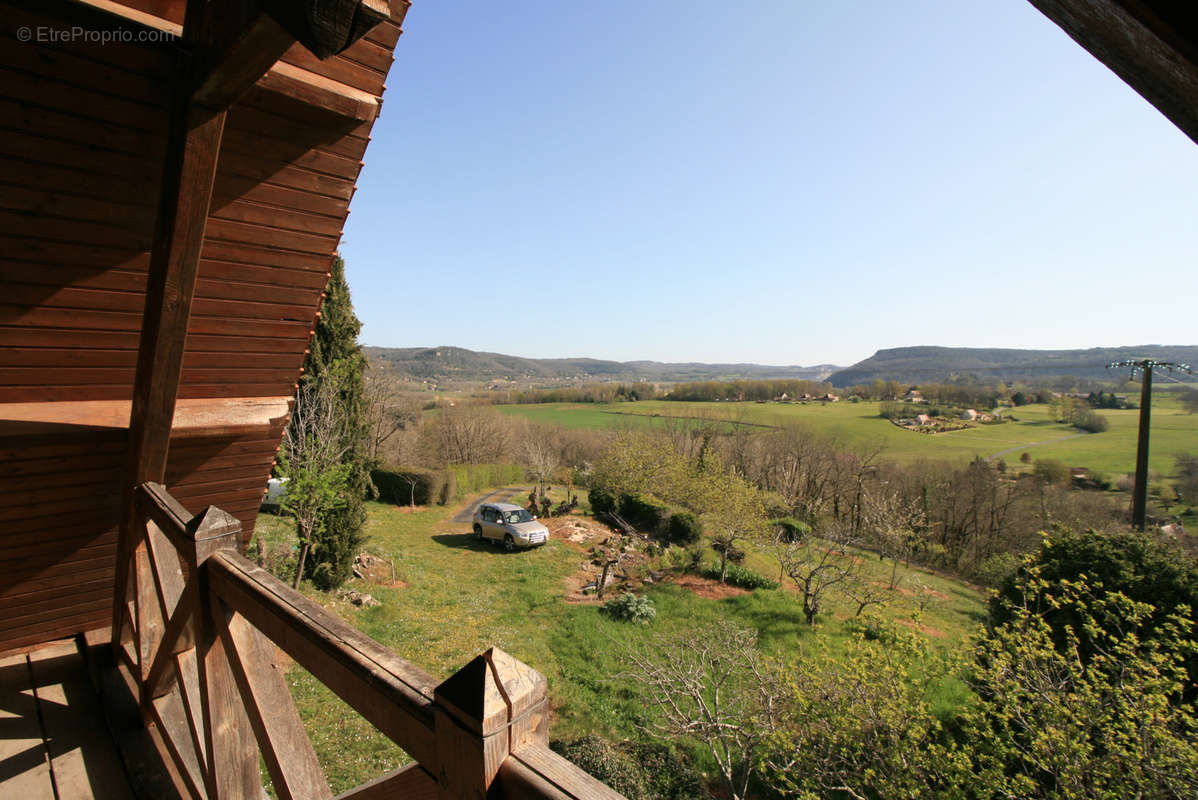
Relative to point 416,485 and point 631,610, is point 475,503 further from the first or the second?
point 631,610

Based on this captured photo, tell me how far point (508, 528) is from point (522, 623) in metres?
5.54

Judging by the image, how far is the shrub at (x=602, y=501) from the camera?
22.4 m

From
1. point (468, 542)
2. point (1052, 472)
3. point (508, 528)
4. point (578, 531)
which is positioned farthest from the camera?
point (1052, 472)

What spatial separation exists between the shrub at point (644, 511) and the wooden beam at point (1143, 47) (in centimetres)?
1969

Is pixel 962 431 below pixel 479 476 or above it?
above

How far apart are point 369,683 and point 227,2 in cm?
168

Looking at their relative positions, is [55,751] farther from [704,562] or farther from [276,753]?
[704,562]

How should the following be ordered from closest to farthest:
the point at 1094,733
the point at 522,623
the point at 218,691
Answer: the point at 218,691, the point at 1094,733, the point at 522,623

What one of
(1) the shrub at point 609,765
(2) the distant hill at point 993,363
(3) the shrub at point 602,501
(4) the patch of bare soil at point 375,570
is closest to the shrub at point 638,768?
(1) the shrub at point 609,765

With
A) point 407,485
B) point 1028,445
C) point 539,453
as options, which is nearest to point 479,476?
point 539,453

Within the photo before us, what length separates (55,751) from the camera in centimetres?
281

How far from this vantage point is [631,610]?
39.9ft

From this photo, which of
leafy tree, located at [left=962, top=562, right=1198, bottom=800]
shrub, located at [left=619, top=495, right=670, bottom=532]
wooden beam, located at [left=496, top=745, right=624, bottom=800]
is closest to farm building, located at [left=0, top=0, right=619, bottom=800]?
wooden beam, located at [left=496, top=745, right=624, bottom=800]

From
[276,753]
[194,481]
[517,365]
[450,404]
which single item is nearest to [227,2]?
[276,753]
